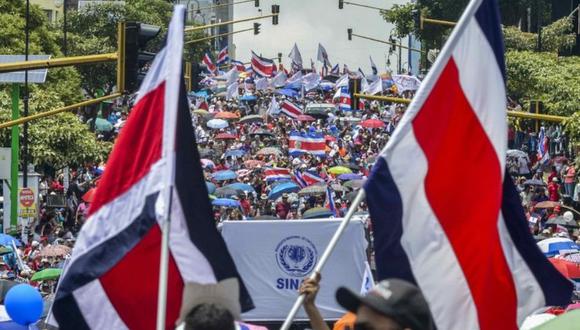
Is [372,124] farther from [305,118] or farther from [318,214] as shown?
[318,214]

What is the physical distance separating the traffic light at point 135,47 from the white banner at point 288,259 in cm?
203

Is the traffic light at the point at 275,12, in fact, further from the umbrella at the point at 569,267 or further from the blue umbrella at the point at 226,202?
the umbrella at the point at 569,267

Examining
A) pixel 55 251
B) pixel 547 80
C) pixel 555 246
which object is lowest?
pixel 55 251

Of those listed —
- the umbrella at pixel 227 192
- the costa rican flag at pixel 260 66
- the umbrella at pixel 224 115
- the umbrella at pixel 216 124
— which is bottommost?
the umbrella at pixel 227 192

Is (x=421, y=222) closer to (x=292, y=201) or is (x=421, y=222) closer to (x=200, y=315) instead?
(x=200, y=315)

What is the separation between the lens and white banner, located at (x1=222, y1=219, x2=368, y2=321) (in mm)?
17594

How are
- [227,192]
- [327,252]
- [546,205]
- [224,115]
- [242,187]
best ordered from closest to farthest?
[327,252] < [546,205] < [227,192] < [242,187] < [224,115]

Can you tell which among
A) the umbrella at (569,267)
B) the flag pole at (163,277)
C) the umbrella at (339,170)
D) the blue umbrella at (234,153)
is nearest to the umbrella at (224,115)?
the blue umbrella at (234,153)

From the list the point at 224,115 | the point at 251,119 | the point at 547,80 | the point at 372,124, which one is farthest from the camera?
the point at 224,115

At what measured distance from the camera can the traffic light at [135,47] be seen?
1648 centimetres

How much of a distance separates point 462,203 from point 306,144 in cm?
3861

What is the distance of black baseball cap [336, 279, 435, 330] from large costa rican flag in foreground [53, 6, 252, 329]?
1595 millimetres

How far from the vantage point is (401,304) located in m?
4.65

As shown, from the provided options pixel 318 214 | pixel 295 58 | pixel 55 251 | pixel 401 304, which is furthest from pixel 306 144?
pixel 295 58
